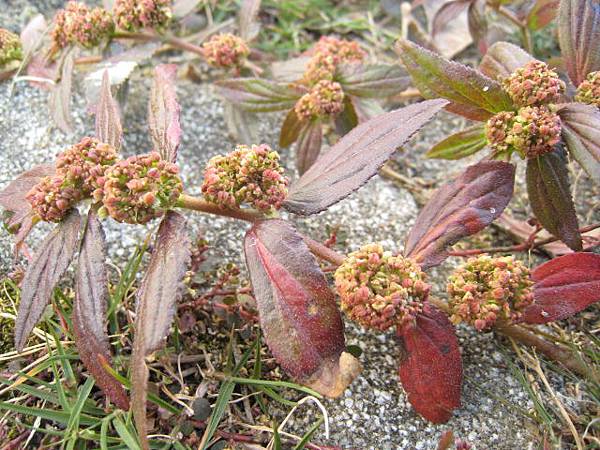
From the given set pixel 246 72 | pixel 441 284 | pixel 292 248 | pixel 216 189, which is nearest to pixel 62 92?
pixel 246 72

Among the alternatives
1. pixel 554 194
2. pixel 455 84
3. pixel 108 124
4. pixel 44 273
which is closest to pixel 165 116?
pixel 108 124

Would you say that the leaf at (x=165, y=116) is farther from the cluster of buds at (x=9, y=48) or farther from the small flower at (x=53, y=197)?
the cluster of buds at (x=9, y=48)

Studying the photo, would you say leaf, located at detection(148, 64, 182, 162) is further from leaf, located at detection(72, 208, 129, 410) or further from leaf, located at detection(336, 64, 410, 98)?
leaf, located at detection(336, 64, 410, 98)

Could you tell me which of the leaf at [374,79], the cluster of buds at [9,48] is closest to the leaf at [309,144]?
the leaf at [374,79]

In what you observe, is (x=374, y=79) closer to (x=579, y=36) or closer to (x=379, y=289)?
(x=579, y=36)

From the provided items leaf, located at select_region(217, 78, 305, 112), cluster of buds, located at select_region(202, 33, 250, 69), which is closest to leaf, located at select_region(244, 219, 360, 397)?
leaf, located at select_region(217, 78, 305, 112)

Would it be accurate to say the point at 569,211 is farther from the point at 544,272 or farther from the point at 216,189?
the point at 216,189
